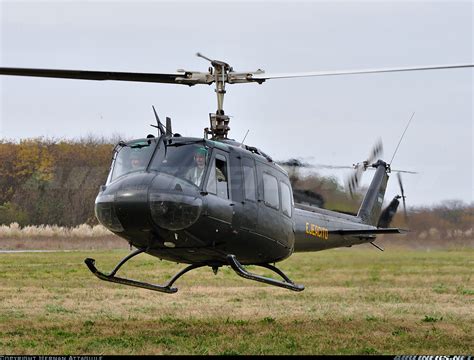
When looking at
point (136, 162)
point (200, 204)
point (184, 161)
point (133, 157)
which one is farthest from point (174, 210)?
point (133, 157)

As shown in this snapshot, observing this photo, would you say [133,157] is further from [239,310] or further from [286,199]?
[239,310]

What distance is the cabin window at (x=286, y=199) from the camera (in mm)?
13459

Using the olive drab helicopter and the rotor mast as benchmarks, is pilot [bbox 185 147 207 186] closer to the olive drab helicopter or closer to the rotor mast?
the olive drab helicopter

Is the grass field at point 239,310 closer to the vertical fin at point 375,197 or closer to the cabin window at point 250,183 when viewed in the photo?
the vertical fin at point 375,197

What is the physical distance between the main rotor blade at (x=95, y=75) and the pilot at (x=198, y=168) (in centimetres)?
153

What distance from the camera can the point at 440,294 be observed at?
21797 millimetres

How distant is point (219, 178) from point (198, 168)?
0.46 meters

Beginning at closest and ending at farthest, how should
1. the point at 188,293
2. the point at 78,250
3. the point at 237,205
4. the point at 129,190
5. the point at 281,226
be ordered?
the point at 129,190
the point at 237,205
the point at 281,226
the point at 188,293
the point at 78,250

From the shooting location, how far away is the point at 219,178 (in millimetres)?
12117

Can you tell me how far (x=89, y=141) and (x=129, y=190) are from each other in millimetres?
15413

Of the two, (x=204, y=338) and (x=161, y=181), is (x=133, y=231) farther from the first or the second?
(x=204, y=338)

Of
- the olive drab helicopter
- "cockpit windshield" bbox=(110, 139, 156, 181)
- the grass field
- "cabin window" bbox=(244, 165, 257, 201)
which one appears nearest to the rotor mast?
the olive drab helicopter

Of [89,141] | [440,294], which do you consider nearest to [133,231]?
[440,294]

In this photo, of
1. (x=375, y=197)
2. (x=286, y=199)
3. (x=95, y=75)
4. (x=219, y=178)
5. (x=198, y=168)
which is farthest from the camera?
(x=375, y=197)
